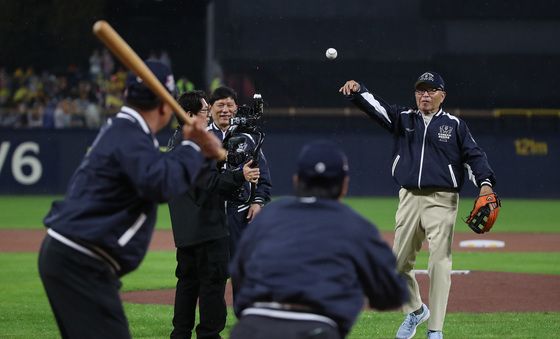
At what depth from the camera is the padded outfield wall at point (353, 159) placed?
28031mm

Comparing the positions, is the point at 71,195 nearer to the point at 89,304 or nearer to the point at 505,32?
the point at 89,304

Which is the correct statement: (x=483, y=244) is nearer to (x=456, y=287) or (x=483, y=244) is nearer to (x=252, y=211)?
(x=456, y=287)

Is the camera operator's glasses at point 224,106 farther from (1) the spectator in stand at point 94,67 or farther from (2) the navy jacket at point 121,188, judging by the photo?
(1) the spectator in stand at point 94,67

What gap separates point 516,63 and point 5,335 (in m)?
25.5

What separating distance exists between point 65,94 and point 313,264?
2754 cm

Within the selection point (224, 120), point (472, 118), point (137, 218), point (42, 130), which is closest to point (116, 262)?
point (137, 218)

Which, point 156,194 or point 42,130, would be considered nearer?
point 156,194

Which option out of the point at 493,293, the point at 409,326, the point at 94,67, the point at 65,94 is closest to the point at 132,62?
the point at 409,326

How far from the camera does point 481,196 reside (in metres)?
9.80

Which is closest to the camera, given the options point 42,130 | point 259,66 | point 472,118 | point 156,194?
point 156,194

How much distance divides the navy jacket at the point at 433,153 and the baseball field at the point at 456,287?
4.63 ft

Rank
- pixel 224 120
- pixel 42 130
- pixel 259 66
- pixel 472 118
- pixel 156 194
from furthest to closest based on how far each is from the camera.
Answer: pixel 259 66
pixel 472 118
pixel 42 130
pixel 224 120
pixel 156 194

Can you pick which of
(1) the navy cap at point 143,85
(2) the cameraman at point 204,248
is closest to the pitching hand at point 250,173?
(2) the cameraman at point 204,248

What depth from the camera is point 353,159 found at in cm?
2816
